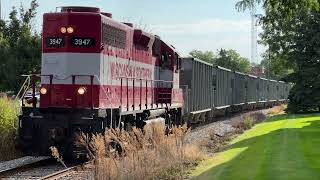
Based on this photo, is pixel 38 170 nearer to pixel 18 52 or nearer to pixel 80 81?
pixel 80 81

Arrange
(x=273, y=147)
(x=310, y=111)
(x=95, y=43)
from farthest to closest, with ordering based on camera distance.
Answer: (x=310, y=111), (x=273, y=147), (x=95, y=43)

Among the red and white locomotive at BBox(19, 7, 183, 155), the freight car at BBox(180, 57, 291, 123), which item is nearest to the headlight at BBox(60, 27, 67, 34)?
the red and white locomotive at BBox(19, 7, 183, 155)

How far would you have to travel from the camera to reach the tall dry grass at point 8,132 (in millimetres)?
18016

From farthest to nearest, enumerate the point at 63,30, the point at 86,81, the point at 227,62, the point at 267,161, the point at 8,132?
the point at 227,62 → the point at 8,132 → the point at 63,30 → the point at 86,81 → the point at 267,161

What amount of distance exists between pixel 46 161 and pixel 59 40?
3.64m

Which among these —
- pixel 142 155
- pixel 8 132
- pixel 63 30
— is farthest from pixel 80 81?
pixel 142 155

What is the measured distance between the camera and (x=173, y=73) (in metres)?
23.0

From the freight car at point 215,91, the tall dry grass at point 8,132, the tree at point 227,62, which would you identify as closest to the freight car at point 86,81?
the tall dry grass at point 8,132

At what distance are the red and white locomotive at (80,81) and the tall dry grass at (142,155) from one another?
131cm

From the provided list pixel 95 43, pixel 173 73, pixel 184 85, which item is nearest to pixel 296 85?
pixel 184 85

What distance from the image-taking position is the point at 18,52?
39688 mm

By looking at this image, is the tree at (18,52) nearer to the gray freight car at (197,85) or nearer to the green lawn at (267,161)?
the gray freight car at (197,85)

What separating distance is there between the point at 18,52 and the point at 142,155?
28908 millimetres

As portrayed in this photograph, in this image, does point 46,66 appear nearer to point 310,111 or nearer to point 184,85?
point 184,85
